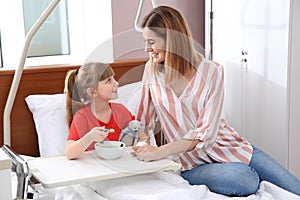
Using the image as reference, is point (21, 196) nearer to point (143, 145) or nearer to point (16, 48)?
point (143, 145)

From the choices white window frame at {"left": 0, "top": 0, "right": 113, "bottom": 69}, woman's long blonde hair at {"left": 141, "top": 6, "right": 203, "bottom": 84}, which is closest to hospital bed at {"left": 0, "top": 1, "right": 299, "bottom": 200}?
woman's long blonde hair at {"left": 141, "top": 6, "right": 203, "bottom": 84}

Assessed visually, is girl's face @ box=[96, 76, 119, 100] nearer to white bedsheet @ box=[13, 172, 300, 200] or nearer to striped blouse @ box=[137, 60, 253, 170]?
striped blouse @ box=[137, 60, 253, 170]

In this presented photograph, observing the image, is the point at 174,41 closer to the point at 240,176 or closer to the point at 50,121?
the point at 240,176

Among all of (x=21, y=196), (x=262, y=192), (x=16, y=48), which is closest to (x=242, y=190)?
(x=262, y=192)

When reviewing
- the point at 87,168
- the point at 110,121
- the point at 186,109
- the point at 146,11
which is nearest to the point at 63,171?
the point at 87,168

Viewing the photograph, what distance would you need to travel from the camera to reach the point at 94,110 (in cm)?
168

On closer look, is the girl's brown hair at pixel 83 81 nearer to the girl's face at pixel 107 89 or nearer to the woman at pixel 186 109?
the girl's face at pixel 107 89

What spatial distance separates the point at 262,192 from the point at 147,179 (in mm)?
353

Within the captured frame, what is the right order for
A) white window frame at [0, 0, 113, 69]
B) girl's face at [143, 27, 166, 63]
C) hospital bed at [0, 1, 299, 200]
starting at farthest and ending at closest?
white window frame at [0, 0, 113, 69], girl's face at [143, 27, 166, 63], hospital bed at [0, 1, 299, 200]

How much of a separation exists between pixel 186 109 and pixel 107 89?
27cm

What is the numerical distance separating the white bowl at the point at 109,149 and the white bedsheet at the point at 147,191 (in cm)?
8

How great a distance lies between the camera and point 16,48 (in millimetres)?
2684

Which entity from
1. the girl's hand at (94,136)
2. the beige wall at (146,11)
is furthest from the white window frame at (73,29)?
the girl's hand at (94,136)

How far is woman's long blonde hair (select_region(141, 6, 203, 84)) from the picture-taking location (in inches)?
62.4
